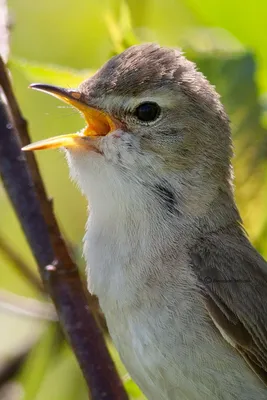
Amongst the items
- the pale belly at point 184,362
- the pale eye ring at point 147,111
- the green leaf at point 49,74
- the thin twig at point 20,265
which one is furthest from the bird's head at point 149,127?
the thin twig at point 20,265

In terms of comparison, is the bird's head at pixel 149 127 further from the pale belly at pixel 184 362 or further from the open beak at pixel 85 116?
the pale belly at pixel 184 362

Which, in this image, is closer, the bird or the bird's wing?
the bird

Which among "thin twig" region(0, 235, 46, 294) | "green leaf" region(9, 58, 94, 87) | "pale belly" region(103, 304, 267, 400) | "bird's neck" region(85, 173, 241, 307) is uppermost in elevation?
"green leaf" region(9, 58, 94, 87)

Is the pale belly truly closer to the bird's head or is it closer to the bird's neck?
the bird's neck

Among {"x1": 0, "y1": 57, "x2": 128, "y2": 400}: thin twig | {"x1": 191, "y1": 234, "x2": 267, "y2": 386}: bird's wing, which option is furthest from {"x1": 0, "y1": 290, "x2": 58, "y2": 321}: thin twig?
{"x1": 191, "y1": 234, "x2": 267, "y2": 386}: bird's wing

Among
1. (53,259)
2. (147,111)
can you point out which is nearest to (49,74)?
(147,111)

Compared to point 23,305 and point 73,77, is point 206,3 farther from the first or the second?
point 23,305
